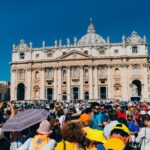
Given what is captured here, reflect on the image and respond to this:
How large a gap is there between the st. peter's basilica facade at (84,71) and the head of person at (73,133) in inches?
2033

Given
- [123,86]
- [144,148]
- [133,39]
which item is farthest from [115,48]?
[144,148]

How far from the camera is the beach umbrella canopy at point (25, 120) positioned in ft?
15.0

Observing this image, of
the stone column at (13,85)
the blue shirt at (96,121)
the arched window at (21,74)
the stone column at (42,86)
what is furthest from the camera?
the arched window at (21,74)

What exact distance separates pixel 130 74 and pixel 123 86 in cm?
273

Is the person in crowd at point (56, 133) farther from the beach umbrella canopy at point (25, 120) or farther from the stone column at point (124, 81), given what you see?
the stone column at point (124, 81)

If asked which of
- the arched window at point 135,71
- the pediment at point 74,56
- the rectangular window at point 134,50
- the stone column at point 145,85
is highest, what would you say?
the rectangular window at point 134,50

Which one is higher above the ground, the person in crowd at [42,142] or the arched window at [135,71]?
the arched window at [135,71]

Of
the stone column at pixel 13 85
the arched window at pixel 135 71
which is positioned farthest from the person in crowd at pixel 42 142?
the stone column at pixel 13 85

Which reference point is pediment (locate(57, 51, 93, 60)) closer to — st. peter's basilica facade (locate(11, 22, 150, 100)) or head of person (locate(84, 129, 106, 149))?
st. peter's basilica facade (locate(11, 22, 150, 100))

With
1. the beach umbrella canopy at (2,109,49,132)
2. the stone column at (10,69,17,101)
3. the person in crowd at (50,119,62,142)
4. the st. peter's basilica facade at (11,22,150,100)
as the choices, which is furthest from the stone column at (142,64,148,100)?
the beach umbrella canopy at (2,109,49,132)

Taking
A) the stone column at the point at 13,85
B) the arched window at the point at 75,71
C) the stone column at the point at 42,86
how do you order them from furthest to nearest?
1. the stone column at the point at 13,85
2. the stone column at the point at 42,86
3. the arched window at the point at 75,71

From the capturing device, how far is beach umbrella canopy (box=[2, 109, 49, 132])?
4577 millimetres

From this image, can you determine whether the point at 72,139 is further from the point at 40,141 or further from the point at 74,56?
the point at 74,56

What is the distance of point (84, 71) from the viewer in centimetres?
5803
